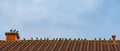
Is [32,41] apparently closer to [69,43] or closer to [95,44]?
[69,43]

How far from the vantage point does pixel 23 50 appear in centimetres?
1830

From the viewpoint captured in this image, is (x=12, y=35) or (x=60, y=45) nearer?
(x=60, y=45)

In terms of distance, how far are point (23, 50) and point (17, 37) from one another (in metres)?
5.65

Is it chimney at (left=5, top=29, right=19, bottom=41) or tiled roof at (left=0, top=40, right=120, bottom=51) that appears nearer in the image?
tiled roof at (left=0, top=40, right=120, bottom=51)

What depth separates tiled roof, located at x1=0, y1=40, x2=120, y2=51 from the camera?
18656mm

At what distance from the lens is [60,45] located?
20.0 metres

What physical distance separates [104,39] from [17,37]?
6.64m

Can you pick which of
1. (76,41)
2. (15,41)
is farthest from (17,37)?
(76,41)

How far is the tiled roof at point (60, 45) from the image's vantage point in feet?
61.2

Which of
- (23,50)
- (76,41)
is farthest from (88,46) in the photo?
(23,50)

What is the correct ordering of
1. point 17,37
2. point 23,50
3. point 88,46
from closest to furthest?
point 23,50
point 88,46
point 17,37

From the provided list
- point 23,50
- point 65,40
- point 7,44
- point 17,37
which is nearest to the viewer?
point 23,50

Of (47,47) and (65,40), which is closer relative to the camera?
(47,47)

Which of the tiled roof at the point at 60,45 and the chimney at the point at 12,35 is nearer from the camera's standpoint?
the tiled roof at the point at 60,45
